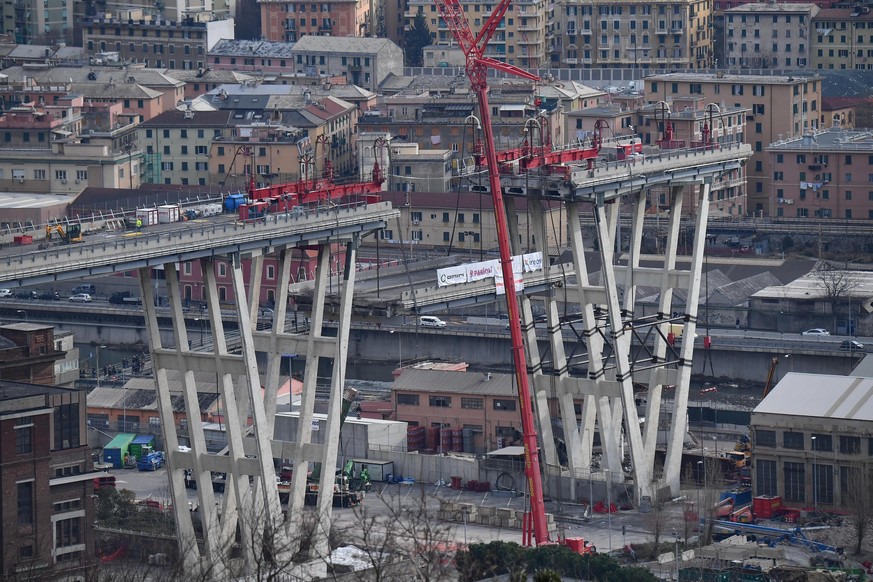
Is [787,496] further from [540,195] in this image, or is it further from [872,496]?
[540,195]

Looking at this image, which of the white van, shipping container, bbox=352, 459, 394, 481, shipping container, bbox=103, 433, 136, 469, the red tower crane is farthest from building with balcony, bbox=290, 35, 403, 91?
the red tower crane

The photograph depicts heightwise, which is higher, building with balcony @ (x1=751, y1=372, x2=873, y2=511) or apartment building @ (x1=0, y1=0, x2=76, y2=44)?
apartment building @ (x1=0, y1=0, x2=76, y2=44)

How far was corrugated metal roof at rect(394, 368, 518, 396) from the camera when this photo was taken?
197 feet

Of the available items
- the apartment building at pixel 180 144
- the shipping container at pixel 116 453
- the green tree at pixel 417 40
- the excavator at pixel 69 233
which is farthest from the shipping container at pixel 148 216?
the green tree at pixel 417 40

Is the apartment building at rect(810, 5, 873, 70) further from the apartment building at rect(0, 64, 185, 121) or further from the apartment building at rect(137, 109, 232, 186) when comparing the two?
the apartment building at rect(137, 109, 232, 186)

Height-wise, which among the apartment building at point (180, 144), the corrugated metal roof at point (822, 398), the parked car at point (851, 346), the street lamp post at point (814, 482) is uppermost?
the apartment building at point (180, 144)

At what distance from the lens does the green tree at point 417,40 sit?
397 feet

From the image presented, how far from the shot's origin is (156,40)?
120 metres

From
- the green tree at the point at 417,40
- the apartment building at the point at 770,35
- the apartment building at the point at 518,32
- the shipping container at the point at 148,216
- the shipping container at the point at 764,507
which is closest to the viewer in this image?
the shipping container at the point at 148,216

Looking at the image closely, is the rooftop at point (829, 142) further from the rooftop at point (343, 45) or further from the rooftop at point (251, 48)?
the rooftop at point (251, 48)

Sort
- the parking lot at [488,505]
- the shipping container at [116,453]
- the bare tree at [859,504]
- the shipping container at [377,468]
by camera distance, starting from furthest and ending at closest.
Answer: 1. the shipping container at [116,453]
2. the shipping container at [377,468]
3. the parking lot at [488,505]
4. the bare tree at [859,504]

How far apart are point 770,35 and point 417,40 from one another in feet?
56.0

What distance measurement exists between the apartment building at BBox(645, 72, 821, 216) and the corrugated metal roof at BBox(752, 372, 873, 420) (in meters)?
36.2

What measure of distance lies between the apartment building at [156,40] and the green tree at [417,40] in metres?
8.61
